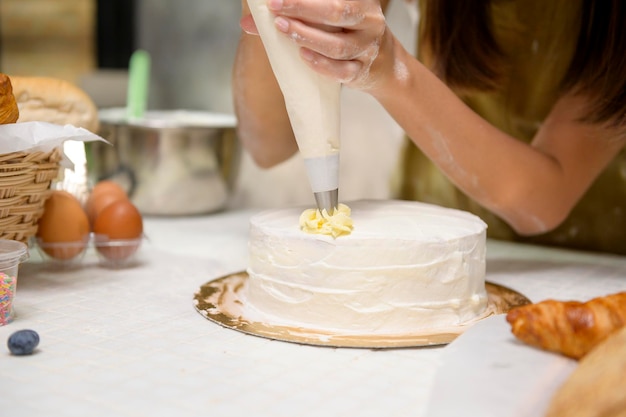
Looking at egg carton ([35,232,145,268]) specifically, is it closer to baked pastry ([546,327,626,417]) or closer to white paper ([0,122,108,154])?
white paper ([0,122,108,154])

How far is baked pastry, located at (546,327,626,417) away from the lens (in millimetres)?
624

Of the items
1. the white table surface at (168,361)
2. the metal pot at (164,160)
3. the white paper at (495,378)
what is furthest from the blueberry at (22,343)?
the metal pot at (164,160)

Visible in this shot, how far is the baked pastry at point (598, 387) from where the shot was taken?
0.62m

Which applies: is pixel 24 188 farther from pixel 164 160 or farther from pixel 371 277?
pixel 164 160

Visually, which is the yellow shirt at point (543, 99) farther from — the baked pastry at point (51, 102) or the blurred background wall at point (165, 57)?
the baked pastry at point (51, 102)

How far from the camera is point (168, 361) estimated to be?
89cm

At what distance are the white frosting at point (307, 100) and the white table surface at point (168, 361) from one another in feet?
0.92

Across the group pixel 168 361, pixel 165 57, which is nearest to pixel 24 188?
pixel 168 361

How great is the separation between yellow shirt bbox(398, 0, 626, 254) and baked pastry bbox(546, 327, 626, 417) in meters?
1.12

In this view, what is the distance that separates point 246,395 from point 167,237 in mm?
956

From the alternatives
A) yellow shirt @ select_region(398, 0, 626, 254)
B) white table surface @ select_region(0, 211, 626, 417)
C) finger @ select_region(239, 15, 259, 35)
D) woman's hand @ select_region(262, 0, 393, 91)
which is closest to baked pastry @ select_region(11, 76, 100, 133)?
white table surface @ select_region(0, 211, 626, 417)

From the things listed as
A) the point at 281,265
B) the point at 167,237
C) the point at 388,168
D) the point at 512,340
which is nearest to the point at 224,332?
the point at 281,265

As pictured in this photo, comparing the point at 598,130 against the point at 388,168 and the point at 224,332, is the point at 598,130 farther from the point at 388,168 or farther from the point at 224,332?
the point at 224,332

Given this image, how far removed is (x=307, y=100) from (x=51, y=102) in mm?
526
